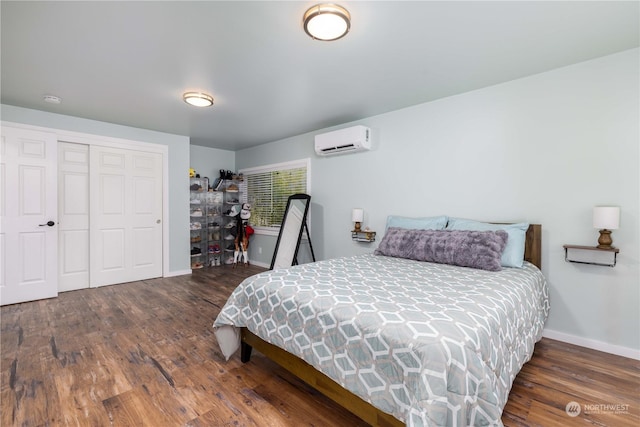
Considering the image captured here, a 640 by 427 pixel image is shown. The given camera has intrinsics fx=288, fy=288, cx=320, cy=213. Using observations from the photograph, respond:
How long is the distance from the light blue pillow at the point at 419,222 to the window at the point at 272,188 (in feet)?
5.77

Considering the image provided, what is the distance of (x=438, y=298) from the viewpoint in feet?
5.26

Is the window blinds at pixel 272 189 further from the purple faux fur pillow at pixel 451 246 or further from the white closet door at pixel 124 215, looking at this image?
the purple faux fur pillow at pixel 451 246

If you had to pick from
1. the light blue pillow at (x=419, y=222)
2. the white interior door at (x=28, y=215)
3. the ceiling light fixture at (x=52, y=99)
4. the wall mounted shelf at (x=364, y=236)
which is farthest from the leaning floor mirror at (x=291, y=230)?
the ceiling light fixture at (x=52, y=99)

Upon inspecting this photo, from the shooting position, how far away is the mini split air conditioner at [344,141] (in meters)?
3.73

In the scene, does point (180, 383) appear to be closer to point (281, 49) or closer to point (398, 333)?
point (398, 333)

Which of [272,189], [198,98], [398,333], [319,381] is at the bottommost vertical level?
[319,381]

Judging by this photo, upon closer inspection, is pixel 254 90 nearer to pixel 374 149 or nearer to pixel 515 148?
pixel 374 149

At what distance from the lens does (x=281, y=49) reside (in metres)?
2.23

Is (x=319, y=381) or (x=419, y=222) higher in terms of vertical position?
(x=419, y=222)

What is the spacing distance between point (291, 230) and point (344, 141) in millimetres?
1714

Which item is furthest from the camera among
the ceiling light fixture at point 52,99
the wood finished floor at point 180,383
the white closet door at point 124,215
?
the white closet door at point 124,215

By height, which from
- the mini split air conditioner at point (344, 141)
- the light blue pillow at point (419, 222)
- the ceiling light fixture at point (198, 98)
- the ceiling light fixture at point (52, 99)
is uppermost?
the ceiling light fixture at point (52, 99)

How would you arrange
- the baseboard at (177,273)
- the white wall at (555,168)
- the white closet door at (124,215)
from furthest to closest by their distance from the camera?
the baseboard at (177,273) → the white closet door at (124,215) → the white wall at (555,168)

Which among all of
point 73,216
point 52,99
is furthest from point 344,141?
point 73,216
